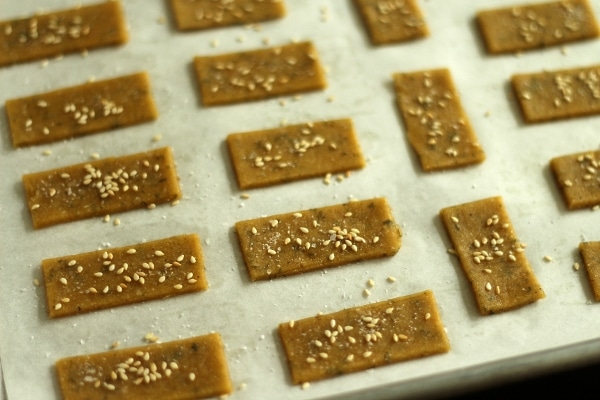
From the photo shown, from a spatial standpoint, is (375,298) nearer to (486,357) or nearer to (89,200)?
(486,357)

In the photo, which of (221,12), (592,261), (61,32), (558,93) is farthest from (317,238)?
(61,32)

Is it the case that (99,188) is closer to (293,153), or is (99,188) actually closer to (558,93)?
(293,153)

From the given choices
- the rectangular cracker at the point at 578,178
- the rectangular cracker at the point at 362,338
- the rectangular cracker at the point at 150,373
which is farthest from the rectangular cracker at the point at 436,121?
the rectangular cracker at the point at 150,373

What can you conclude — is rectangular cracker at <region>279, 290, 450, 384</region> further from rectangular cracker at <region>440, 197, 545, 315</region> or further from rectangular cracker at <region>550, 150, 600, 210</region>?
rectangular cracker at <region>550, 150, 600, 210</region>

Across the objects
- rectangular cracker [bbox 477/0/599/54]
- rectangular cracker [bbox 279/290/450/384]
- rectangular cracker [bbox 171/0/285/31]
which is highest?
rectangular cracker [bbox 171/0/285/31]

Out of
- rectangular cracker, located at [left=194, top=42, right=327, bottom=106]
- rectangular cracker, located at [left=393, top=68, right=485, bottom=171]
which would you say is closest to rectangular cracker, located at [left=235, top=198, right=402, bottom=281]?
rectangular cracker, located at [left=393, top=68, right=485, bottom=171]
